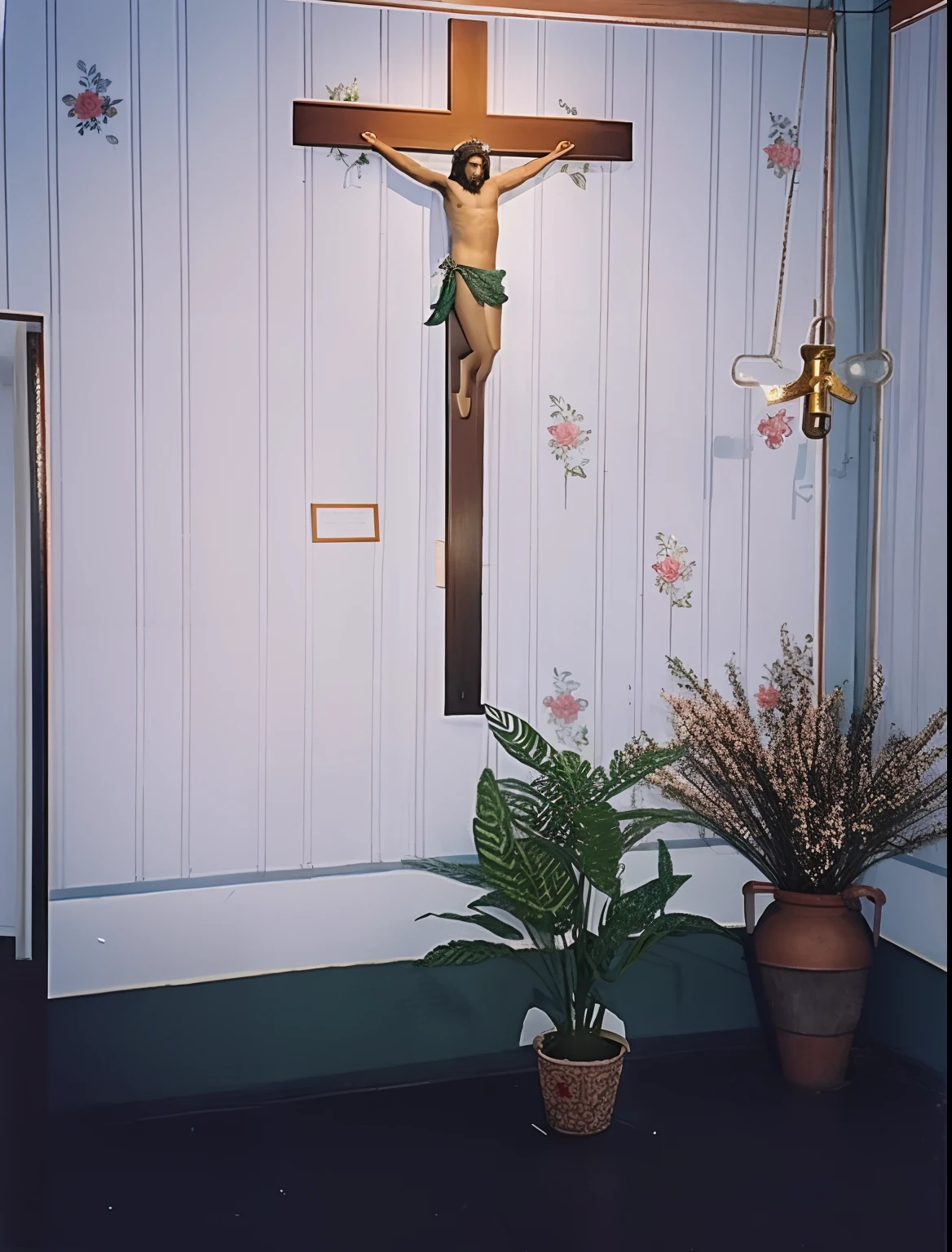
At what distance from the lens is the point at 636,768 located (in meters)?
2.34

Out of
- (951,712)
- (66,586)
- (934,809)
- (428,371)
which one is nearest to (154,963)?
(66,586)

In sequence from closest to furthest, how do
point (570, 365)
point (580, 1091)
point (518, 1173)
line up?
point (518, 1173)
point (580, 1091)
point (570, 365)

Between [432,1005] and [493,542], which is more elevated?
[493,542]

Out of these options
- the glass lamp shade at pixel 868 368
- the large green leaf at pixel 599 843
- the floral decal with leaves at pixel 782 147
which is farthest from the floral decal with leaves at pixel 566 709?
the floral decal with leaves at pixel 782 147

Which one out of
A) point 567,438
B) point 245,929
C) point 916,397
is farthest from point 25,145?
point 916,397

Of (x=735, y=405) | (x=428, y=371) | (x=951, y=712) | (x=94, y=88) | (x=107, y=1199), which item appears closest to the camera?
(x=951, y=712)

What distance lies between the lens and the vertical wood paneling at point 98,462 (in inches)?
91.4

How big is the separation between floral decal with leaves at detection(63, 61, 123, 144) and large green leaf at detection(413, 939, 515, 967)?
5.90ft

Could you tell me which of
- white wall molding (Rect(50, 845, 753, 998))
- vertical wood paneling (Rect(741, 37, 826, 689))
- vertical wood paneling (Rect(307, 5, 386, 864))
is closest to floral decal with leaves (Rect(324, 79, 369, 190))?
vertical wood paneling (Rect(307, 5, 386, 864))

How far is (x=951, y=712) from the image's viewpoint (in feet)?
3.00

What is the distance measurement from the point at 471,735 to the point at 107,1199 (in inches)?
45.3

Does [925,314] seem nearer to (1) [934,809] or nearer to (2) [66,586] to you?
(1) [934,809]

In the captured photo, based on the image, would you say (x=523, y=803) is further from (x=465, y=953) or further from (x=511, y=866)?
(x=465, y=953)

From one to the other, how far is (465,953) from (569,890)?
0.80 feet
